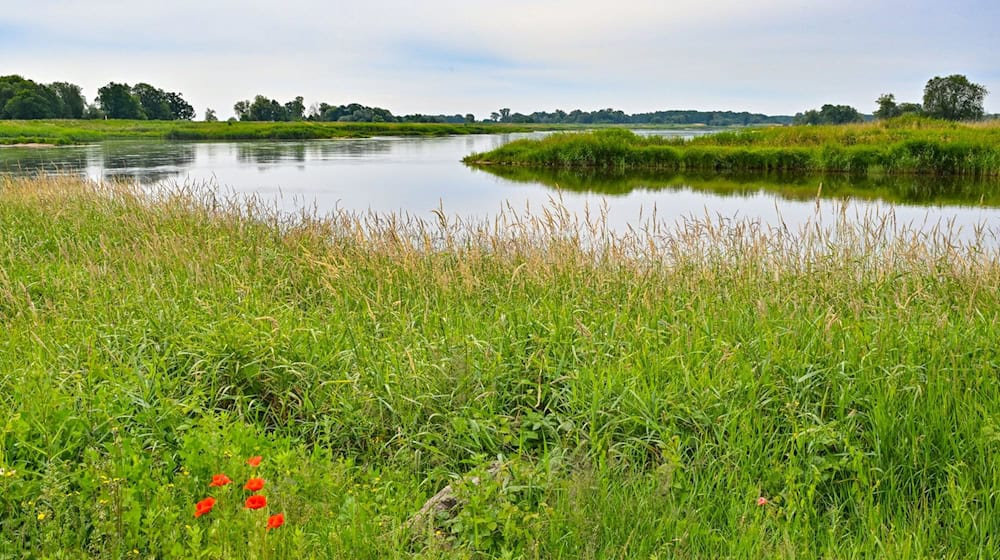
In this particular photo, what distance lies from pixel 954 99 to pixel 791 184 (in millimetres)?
23928

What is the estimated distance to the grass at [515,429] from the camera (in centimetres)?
266

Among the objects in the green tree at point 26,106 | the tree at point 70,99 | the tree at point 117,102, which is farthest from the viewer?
the tree at point 117,102

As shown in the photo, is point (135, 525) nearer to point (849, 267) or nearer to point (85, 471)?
point (85, 471)

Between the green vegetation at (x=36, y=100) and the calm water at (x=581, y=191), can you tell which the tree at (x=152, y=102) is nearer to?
the green vegetation at (x=36, y=100)

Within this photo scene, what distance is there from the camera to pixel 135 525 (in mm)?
2572

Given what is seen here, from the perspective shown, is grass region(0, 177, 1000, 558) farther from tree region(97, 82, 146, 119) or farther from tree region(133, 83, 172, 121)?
tree region(133, 83, 172, 121)

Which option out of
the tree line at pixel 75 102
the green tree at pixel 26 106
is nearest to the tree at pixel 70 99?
the tree line at pixel 75 102

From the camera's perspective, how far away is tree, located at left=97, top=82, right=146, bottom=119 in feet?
312

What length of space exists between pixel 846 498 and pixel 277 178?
26.6 meters

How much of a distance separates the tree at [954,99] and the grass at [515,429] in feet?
136

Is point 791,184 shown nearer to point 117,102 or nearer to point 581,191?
point 581,191

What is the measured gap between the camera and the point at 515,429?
11.9 feet

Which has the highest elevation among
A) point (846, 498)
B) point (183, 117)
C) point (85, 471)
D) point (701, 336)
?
point (183, 117)

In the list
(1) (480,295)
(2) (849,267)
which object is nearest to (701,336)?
(1) (480,295)
